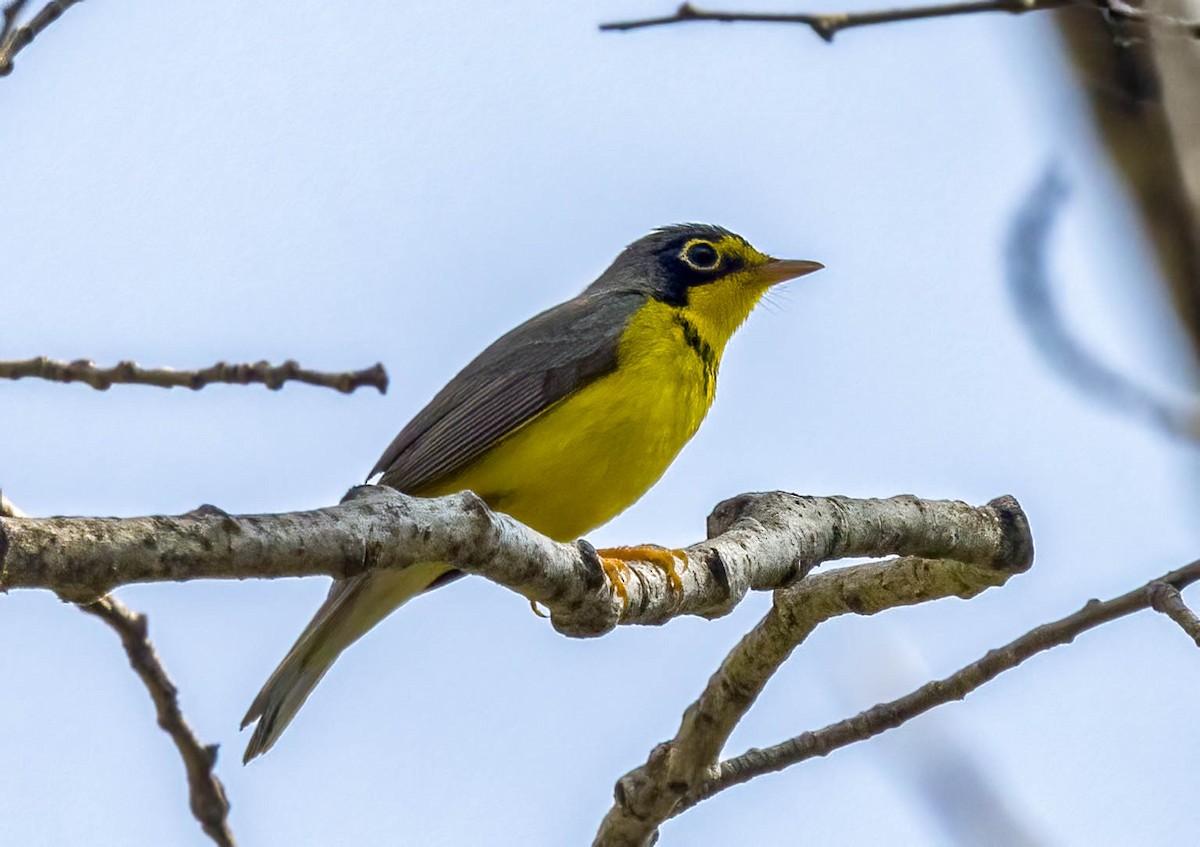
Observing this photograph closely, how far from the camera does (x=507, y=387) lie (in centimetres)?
723

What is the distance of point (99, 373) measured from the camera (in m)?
4.46

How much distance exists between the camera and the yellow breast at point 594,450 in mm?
6855

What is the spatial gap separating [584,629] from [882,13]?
→ 2379 millimetres

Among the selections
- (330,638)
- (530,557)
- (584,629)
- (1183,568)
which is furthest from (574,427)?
(1183,568)

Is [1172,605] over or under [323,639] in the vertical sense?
under

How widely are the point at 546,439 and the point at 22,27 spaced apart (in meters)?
3.61

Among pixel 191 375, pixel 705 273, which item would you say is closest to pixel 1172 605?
pixel 191 375

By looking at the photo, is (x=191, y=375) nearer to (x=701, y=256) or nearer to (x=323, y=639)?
(x=323, y=639)

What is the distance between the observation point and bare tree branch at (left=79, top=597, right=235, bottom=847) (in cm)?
507

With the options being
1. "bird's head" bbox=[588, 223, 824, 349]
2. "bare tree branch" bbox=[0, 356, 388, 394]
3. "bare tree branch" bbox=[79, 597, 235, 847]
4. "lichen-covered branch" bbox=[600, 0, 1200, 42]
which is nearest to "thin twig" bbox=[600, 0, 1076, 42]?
"lichen-covered branch" bbox=[600, 0, 1200, 42]

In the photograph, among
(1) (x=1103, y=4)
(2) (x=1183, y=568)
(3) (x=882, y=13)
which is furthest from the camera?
(2) (x=1183, y=568)

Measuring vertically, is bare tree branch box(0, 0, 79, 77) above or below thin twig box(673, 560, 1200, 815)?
above

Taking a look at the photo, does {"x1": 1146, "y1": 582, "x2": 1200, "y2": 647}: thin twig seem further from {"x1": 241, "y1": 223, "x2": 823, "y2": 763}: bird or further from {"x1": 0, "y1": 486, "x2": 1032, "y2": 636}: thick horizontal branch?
{"x1": 241, "y1": 223, "x2": 823, "y2": 763}: bird

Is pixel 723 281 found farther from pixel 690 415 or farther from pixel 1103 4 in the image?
pixel 1103 4
